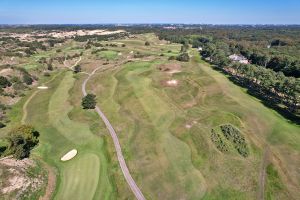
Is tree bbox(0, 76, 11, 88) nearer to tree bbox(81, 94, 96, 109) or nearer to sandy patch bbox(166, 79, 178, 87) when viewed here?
tree bbox(81, 94, 96, 109)

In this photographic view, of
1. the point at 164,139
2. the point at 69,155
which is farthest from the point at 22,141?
the point at 164,139

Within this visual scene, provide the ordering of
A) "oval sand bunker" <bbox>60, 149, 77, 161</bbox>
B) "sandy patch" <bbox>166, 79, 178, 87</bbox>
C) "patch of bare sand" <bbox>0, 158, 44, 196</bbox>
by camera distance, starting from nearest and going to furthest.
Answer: "patch of bare sand" <bbox>0, 158, 44, 196</bbox> < "oval sand bunker" <bbox>60, 149, 77, 161</bbox> < "sandy patch" <bbox>166, 79, 178, 87</bbox>

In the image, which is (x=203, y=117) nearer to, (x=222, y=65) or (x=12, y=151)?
(x=12, y=151)

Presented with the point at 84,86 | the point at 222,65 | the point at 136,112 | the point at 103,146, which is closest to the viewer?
the point at 103,146

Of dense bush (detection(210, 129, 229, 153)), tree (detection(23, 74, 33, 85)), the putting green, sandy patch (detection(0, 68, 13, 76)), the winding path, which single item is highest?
dense bush (detection(210, 129, 229, 153))

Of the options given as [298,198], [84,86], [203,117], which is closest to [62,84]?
[84,86]

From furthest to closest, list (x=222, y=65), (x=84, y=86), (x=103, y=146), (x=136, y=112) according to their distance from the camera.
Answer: (x=222, y=65), (x=84, y=86), (x=136, y=112), (x=103, y=146)

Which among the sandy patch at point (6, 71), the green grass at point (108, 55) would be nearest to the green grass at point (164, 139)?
the sandy patch at point (6, 71)

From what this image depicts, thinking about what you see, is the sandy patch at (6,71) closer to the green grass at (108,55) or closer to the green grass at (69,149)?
the green grass at (69,149)

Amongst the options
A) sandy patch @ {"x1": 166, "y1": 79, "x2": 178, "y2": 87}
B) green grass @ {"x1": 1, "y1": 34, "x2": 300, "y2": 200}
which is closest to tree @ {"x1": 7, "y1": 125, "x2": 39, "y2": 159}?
green grass @ {"x1": 1, "y1": 34, "x2": 300, "y2": 200}
